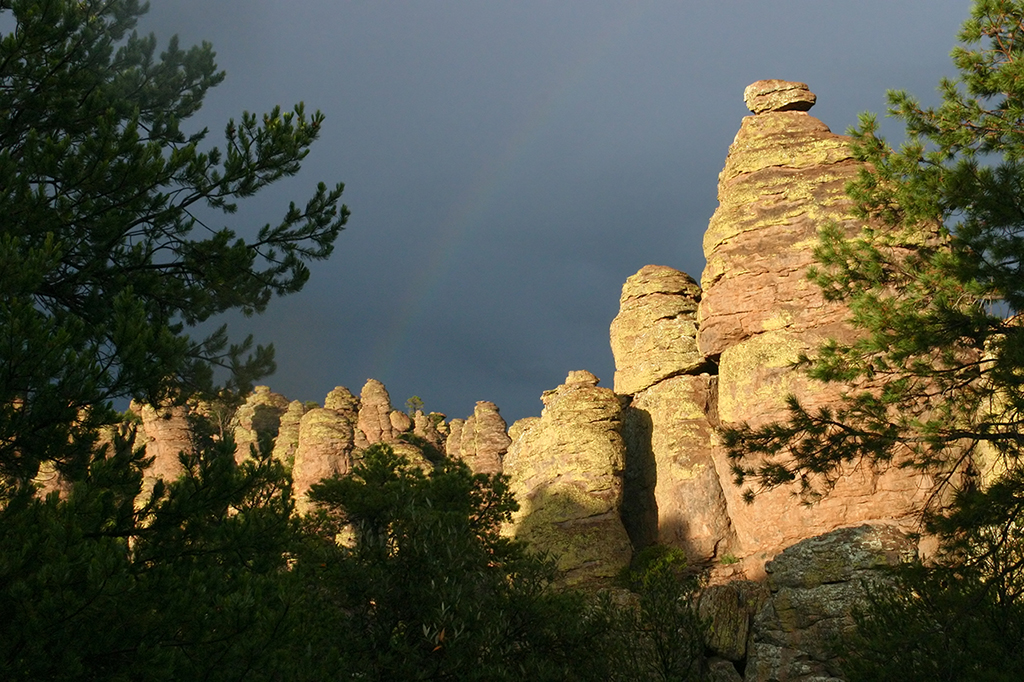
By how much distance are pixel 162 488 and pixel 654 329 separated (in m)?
32.9

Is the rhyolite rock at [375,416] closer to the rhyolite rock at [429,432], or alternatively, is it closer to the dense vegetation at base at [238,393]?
the rhyolite rock at [429,432]

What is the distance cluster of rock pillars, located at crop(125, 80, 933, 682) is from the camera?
27.7m

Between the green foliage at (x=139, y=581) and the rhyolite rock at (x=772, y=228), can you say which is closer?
the green foliage at (x=139, y=581)

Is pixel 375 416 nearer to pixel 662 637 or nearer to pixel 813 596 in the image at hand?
pixel 813 596

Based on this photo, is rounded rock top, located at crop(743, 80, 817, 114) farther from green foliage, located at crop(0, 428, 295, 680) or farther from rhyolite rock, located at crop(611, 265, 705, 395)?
green foliage, located at crop(0, 428, 295, 680)

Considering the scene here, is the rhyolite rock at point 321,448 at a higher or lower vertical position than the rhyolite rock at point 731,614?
higher

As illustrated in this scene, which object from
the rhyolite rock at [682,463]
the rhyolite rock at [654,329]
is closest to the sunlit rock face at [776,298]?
the rhyolite rock at [682,463]

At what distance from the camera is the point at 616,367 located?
43.4 metres

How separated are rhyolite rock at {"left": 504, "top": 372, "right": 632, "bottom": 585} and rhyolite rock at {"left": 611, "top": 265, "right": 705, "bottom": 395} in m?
1.95

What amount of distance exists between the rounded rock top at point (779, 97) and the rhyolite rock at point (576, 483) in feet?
49.4

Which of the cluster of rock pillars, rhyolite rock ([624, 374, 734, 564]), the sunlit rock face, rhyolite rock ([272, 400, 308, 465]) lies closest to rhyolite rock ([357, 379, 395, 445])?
rhyolite rock ([272, 400, 308, 465])

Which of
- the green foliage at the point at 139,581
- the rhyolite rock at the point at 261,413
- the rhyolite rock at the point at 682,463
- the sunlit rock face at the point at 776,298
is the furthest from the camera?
the rhyolite rock at the point at 261,413

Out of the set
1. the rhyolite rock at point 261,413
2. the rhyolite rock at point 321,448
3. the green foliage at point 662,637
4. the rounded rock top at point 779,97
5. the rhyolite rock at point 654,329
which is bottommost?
the green foliage at point 662,637

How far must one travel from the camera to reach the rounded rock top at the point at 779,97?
3900 cm
